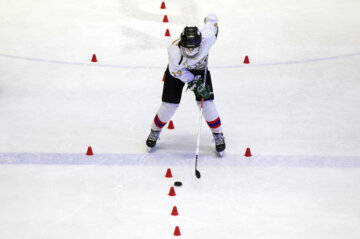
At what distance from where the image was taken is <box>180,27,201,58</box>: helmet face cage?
4773mm

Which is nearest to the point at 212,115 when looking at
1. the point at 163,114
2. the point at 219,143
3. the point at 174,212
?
the point at 219,143

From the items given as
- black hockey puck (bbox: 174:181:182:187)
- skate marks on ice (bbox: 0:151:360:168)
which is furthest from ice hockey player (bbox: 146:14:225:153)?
black hockey puck (bbox: 174:181:182:187)

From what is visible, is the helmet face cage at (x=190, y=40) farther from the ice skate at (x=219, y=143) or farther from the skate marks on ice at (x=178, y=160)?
the skate marks on ice at (x=178, y=160)

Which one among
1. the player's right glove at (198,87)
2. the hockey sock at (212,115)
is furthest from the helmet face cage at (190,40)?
the hockey sock at (212,115)

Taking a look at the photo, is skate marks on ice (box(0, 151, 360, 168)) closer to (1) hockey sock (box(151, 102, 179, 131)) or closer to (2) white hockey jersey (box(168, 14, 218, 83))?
(1) hockey sock (box(151, 102, 179, 131))

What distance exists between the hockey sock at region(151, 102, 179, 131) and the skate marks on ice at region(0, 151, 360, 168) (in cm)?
21

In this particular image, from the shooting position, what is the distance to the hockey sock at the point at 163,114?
517cm

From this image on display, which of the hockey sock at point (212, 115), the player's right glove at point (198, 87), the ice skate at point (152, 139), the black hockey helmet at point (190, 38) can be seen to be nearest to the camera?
the black hockey helmet at point (190, 38)

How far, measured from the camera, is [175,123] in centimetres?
583

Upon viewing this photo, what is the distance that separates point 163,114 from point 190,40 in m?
0.68

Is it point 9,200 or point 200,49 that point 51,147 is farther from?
point 200,49

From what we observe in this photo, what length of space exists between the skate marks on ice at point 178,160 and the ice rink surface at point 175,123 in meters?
0.01

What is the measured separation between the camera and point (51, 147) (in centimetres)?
539

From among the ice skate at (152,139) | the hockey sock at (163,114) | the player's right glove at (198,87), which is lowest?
the ice skate at (152,139)
